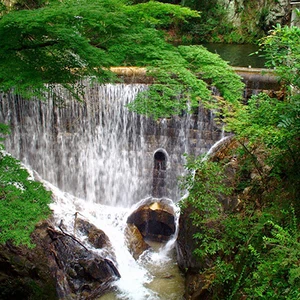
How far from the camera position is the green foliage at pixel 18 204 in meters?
4.42

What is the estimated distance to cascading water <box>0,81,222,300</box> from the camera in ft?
33.0

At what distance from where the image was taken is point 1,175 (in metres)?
4.73

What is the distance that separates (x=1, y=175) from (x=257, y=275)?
3461 millimetres

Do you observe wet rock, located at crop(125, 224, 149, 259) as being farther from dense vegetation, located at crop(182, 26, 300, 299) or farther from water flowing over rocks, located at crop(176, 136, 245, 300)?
dense vegetation, located at crop(182, 26, 300, 299)

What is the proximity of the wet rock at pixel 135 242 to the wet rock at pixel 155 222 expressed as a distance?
1.17ft

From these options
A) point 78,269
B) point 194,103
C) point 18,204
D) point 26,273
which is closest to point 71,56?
point 194,103

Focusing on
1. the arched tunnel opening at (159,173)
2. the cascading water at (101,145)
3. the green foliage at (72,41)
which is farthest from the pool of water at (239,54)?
the green foliage at (72,41)

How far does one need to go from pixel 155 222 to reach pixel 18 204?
562 cm

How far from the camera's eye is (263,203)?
227 inches

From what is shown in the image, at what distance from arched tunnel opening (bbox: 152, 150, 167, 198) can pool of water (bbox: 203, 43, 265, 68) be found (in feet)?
17.5

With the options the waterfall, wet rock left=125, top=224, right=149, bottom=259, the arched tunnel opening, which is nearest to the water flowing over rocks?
wet rock left=125, top=224, right=149, bottom=259

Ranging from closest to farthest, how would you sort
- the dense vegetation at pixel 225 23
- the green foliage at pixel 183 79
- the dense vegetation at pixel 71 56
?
the dense vegetation at pixel 71 56
the green foliage at pixel 183 79
the dense vegetation at pixel 225 23

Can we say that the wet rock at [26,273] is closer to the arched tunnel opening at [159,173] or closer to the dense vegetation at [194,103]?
the dense vegetation at [194,103]

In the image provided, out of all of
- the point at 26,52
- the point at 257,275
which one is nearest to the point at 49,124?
the point at 26,52
